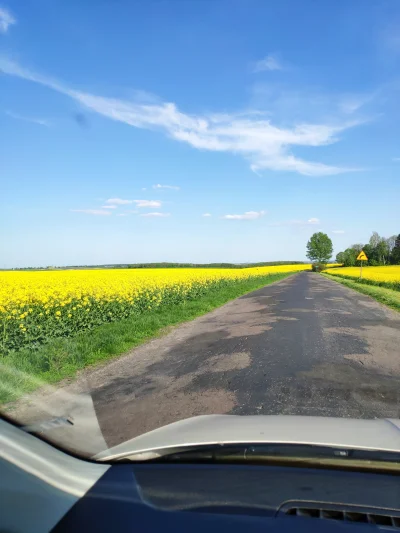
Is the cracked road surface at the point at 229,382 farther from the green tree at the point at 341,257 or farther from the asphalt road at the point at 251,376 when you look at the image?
the green tree at the point at 341,257

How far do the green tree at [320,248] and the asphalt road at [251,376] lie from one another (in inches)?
3778

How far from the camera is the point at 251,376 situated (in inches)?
227

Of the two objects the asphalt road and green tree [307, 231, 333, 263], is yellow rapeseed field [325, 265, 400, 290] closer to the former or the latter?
the asphalt road

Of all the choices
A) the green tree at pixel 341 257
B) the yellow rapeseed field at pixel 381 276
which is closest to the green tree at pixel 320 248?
the green tree at pixel 341 257

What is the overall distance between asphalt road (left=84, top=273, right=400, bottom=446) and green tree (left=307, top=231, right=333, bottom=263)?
95974mm

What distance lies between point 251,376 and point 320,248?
101m

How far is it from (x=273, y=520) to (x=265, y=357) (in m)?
5.48

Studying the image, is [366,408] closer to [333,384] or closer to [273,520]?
[333,384]

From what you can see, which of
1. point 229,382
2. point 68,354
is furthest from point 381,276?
point 68,354

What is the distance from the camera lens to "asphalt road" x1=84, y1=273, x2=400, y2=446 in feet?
14.5

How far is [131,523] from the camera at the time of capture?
4.96 feet

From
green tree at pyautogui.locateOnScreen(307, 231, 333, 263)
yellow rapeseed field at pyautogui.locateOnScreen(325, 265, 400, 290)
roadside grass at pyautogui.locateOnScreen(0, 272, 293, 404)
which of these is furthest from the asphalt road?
green tree at pyautogui.locateOnScreen(307, 231, 333, 263)

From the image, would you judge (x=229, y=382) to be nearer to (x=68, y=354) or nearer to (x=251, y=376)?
(x=251, y=376)

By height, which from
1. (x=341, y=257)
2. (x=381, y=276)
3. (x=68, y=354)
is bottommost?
(x=68, y=354)
